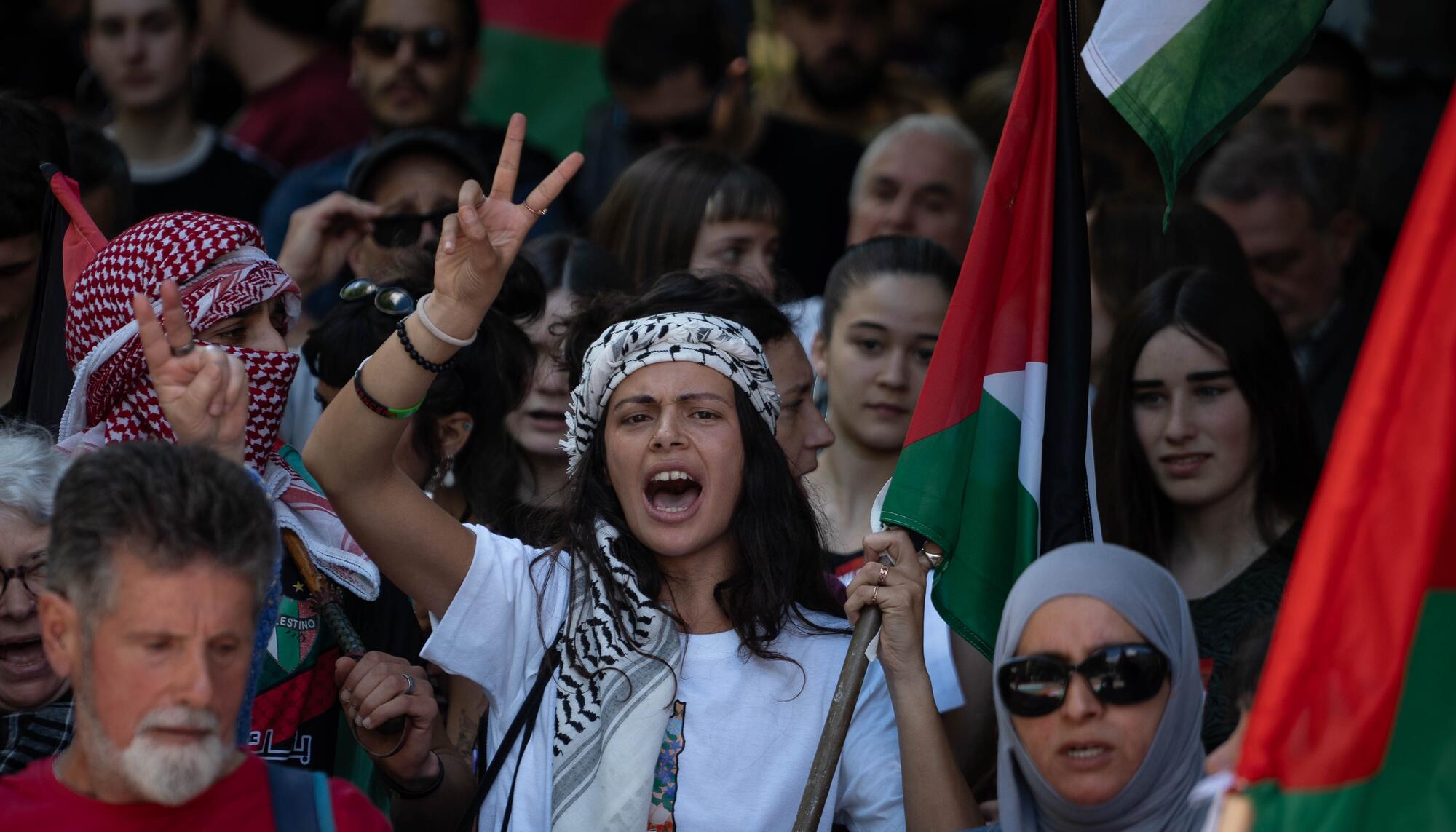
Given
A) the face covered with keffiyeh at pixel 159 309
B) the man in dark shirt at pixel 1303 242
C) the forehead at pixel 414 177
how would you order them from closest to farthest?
the face covered with keffiyeh at pixel 159 309 < the forehead at pixel 414 177 < the man in dark shirt at pixel 1303 242

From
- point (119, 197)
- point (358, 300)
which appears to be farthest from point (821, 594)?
point (119, 197)

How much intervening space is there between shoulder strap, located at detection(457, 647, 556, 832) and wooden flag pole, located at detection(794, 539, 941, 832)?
544 mm

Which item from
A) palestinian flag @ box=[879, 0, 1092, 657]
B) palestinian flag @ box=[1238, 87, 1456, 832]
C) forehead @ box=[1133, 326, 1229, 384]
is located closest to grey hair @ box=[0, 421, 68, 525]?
palestinian flag @ box=[879, 0, 1092, 657]

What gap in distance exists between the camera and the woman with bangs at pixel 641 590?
3.38m

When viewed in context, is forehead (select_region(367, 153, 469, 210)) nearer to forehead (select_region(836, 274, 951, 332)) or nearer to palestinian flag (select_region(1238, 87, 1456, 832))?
forehead (select_region(836, 274, 951, 332))

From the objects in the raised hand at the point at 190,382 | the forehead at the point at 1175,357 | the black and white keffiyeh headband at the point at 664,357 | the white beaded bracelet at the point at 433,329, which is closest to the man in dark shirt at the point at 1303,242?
the forehead at the point at 1175,357

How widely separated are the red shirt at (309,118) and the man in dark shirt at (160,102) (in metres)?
0.70

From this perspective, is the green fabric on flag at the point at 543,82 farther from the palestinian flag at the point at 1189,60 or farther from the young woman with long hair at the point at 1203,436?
the palestinian flag at the point at 1189,60

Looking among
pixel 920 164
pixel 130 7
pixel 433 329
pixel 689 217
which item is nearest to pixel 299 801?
pixel 433 329

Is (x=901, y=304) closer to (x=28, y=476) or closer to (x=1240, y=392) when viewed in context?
(x=1240, y=392)

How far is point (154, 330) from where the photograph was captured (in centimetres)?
294

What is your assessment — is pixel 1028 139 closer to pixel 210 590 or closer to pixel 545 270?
pixel 545 270

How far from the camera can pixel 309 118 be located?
7.57 meters

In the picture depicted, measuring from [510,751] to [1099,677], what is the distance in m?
1.16
